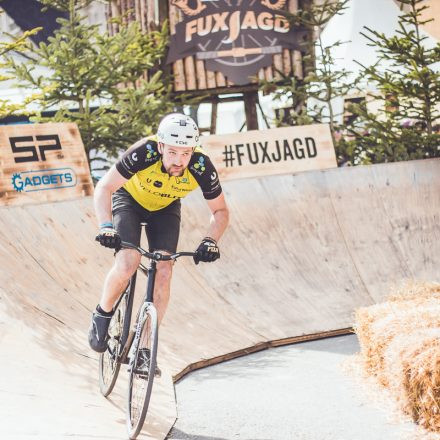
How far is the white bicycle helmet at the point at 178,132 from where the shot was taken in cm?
482

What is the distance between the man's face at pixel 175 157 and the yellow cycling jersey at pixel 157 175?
0.42ft

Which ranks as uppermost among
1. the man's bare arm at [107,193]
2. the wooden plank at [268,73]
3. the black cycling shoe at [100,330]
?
the man's bare arm at [107,193]

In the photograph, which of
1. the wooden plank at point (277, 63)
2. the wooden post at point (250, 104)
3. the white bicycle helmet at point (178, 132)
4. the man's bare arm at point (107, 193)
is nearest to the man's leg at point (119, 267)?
the man's bare arm at point (107, 193)

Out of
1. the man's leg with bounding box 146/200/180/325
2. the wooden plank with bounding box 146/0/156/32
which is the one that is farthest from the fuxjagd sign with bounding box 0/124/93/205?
the wooden plank with bounding box 146/0/156/32

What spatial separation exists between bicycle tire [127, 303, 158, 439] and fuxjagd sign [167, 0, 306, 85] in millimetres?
10195

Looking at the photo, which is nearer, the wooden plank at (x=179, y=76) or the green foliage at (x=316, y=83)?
the green foliage at (x=316, y=83)

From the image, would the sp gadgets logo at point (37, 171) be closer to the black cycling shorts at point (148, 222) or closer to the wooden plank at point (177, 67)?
the black cycling shorts at point (148, 222)

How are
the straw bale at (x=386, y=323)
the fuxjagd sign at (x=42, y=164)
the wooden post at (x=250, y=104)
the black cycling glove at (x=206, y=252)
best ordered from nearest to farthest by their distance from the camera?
the black cycling glove at (x=206, y=252) → the straw bale at (x=386, y=323) → the fuxjagd sign at (x=42, y=164) → the wooden post at (x=250, y=104)

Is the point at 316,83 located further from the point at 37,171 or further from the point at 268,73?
the point at 37,171

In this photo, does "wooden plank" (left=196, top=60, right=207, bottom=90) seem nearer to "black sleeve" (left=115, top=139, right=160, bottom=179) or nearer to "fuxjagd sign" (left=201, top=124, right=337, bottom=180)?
"fuxjagd sign" (left=201, top=124, right=337, bottom=180)

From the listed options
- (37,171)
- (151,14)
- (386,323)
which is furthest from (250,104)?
(386,323)

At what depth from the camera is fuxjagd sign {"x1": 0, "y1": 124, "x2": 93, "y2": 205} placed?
8.82m

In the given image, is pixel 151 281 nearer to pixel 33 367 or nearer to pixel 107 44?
pixel 33 367

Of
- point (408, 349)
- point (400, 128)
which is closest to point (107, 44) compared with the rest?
point (400, 128)
